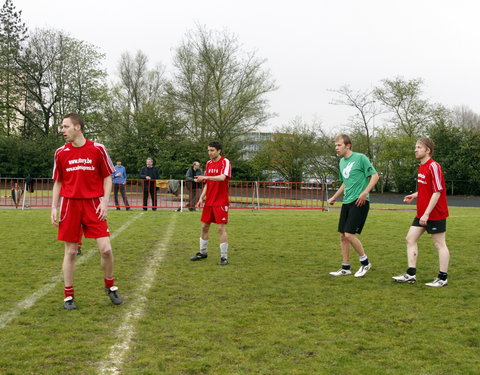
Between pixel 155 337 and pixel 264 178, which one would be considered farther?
pixel 264 178

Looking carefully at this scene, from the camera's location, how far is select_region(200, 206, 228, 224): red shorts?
7.47 m

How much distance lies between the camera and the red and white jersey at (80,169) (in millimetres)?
4836

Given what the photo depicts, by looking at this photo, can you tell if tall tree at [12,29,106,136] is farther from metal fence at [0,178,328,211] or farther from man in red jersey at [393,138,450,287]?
man in red jersey at [393,138,450,287]

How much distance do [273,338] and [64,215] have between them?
7.92 feet

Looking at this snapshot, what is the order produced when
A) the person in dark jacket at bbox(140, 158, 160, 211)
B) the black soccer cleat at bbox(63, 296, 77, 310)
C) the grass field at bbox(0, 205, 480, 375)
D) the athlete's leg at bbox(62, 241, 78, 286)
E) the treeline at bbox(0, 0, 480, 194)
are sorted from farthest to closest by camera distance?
the treeline at bbox(0, 0, 480, 194)
the person in dark jacket at bbox(140, 158, 160, 211)
the athlete's leg at bbox(62, 241, 78, 286)
the black soccer cleat at bbox(63, 296, 77, 310)
the grass field at bbox(0, 205, 480, 375)

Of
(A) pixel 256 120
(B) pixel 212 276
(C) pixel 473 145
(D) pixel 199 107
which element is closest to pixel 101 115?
(D) pixel 199 107

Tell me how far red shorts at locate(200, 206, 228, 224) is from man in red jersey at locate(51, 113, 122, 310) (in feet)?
8.96

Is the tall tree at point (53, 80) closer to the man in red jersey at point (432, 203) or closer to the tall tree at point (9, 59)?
the tall tree at point (9, 59)

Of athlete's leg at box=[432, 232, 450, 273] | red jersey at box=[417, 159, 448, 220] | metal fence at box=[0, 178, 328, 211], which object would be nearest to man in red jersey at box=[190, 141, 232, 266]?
red jersey at box=[417, 159, 448, 220]

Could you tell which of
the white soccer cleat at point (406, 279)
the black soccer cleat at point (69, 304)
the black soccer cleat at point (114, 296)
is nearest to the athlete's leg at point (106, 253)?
the black soccer cleat at point (114, 296)

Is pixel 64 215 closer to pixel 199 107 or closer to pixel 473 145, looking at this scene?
pixel 199 107

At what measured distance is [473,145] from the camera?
37938 millimetres

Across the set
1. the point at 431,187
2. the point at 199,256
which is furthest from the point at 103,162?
the point at 431,187

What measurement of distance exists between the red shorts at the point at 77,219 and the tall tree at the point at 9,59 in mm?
40542
